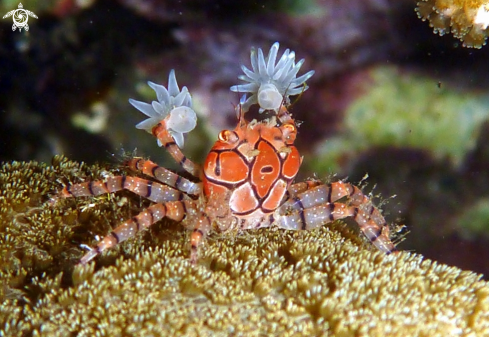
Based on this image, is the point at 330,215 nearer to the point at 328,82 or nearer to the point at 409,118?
the point at 328,82

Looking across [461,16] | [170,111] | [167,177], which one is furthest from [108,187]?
[461,16]

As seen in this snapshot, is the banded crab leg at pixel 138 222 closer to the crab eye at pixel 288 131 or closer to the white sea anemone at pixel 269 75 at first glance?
the crab eye at pixel 288 131

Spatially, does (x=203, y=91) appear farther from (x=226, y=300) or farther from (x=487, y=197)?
(x=487, y=197)

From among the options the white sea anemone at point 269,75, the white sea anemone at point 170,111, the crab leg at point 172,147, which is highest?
the white sea anemone at point 269,75

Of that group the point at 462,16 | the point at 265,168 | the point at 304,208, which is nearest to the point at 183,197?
the point at 265,168

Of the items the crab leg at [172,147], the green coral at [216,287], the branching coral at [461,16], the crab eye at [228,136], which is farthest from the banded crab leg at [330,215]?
the branching coral at [461,16]

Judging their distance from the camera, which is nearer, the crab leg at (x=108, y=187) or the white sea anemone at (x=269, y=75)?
the crab leg at (x=108, y=187)
